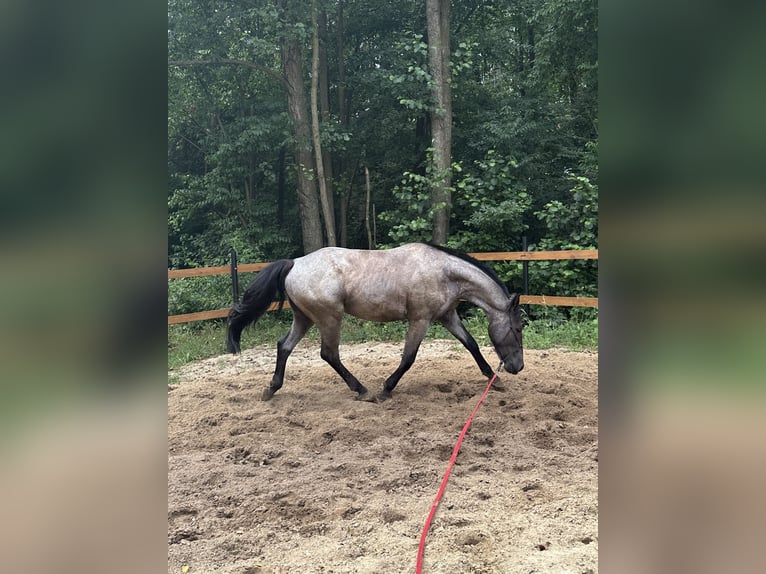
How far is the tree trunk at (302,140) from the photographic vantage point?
11047mm

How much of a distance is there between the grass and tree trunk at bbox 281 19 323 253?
298 centimetres

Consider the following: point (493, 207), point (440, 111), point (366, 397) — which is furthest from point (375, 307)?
point (440, 111)

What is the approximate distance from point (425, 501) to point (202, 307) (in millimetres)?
6830

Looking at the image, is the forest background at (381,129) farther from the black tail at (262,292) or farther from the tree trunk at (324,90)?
the black tail at (262,292)

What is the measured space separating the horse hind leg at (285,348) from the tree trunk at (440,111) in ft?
18.0

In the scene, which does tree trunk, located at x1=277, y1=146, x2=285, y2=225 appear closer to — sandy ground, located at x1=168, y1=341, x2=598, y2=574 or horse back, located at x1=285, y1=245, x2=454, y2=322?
sandy ground, located at x1=168, y1=341, x2=598, y2=574

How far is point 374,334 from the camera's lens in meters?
7.87

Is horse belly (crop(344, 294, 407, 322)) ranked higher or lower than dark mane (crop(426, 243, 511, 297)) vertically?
lower

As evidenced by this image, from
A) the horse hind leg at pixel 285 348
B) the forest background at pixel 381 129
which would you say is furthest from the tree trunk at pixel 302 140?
the horse hind leg at pixel 285 348

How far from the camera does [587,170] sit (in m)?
9.95

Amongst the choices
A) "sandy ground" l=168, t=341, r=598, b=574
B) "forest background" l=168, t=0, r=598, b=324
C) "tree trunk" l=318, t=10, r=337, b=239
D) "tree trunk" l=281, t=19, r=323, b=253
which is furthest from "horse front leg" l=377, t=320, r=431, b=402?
"tree trunk" l=318, t=10, r=337, b=239

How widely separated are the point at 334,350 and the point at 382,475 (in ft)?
5.81

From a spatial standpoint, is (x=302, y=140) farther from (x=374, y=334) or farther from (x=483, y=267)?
(x=483, y=267)

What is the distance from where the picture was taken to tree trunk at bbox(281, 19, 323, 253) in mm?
11047
